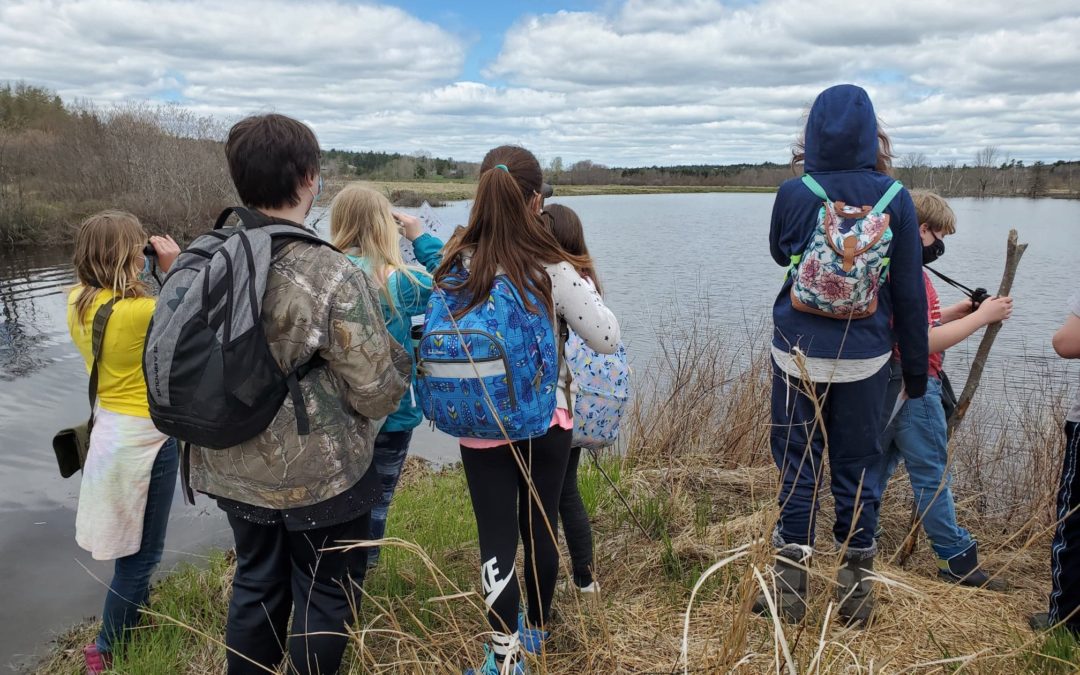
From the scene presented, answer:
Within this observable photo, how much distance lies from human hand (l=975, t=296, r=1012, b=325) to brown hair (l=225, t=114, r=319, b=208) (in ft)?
8.35

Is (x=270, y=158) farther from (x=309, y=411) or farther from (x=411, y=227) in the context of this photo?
(x=411, y=227)

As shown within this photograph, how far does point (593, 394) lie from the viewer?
2623 millimetres

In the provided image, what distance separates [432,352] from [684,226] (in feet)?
92.1

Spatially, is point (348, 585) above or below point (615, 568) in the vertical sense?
above

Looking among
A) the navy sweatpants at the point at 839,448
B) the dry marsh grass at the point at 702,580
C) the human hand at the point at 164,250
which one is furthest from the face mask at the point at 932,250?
the human hand at the point at 164,250

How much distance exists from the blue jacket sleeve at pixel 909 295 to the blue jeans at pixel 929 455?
1.51ft

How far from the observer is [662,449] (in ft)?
17.7

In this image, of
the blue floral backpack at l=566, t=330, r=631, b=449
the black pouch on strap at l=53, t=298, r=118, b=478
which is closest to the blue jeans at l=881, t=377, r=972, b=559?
the blue floral backpack at l=566, t=330, r=631, b=449

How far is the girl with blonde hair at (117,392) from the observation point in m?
2.62

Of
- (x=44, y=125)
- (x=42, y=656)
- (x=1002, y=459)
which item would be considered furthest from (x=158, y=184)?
(x=1002, y=459)

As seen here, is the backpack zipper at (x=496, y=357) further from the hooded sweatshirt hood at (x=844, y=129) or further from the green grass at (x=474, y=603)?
the hooded sweatshirt hood at (x=844, y=129)

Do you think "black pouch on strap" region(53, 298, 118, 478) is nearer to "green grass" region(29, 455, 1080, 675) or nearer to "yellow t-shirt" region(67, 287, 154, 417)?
"yellow t-shirt" region(67, 287, 154, 417)

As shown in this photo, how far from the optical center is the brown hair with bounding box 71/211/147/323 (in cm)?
261

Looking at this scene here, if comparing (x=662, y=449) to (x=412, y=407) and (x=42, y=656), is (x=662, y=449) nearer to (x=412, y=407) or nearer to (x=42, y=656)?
(x=412, y=407)
